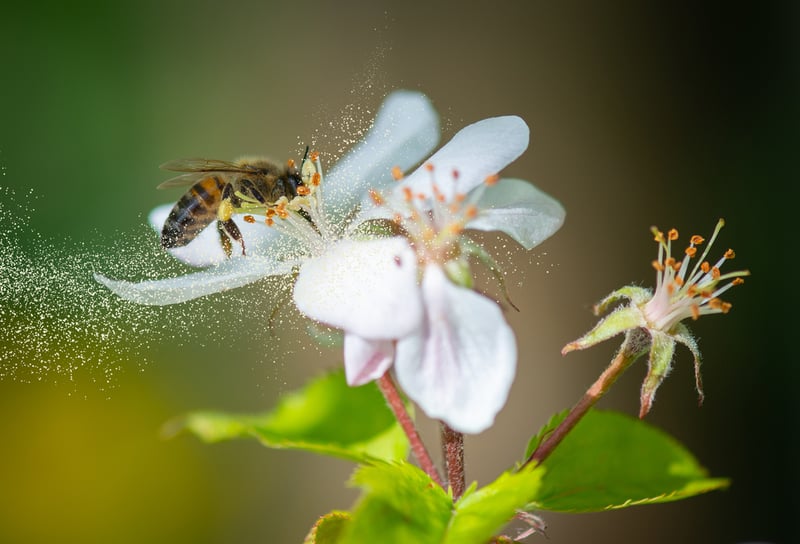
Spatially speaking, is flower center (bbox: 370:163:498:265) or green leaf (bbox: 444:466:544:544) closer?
green leaf (bbox: 444:466:544:544)

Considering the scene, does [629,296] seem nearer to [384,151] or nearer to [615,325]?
[615,325]

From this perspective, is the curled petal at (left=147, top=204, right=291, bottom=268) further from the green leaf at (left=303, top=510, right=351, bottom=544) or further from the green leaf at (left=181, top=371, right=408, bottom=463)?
the green leaf at (left=303, top=510, right=351, bottom=544)

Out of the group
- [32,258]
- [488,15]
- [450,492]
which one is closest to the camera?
[450,492]

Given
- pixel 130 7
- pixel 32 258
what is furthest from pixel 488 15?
pixel 32 258

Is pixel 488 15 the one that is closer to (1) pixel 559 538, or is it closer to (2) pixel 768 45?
(2) pixel 768 45

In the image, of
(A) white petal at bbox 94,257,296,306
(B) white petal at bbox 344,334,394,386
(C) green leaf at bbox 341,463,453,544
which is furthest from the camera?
(A) white petal at bbox 94,257,296,306

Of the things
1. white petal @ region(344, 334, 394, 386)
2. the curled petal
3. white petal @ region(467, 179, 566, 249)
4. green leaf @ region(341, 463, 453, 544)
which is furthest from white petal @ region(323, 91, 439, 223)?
green leaf @ region(341, 463, 453, 544)
